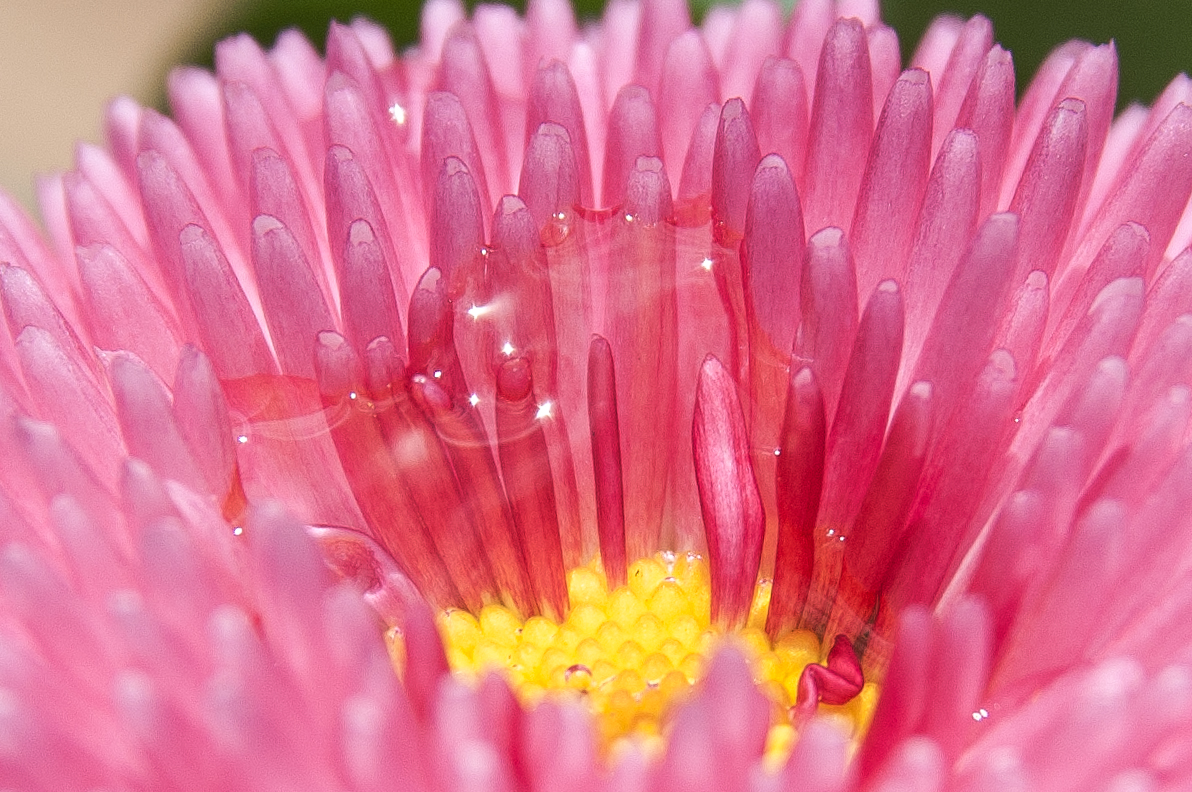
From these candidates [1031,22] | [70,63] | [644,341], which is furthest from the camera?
[70,63]

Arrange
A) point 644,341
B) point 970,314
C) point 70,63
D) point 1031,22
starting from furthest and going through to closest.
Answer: point 70,63, point 1031,22, point 644,341, point 970,314

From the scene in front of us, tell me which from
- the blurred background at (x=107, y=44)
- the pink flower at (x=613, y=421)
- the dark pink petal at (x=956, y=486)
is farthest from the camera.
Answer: the blurred background at (x=107, y=44)

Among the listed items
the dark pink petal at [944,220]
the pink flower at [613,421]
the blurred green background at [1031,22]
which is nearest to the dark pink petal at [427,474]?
the pink flower at [613,421]

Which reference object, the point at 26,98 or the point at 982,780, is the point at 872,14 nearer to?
the point at 982,780

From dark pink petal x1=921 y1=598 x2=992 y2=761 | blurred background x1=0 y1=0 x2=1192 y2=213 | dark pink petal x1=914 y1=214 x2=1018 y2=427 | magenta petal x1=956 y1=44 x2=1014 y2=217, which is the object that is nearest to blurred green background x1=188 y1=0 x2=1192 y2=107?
blurred background x1=0 y1=0 x2=1192 y2=213

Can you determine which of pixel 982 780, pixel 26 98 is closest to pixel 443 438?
pixel 982 780

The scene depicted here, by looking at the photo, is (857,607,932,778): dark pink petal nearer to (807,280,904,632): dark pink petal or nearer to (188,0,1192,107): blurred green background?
(807,280,904,632): dark pink petal

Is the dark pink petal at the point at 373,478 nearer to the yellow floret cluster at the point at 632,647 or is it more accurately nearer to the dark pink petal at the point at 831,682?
the yellow floret cluster at the point at 632,647

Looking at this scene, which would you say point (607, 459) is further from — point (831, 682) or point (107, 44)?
point (107, 44)

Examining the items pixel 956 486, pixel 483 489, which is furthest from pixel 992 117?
pixel 483 489
